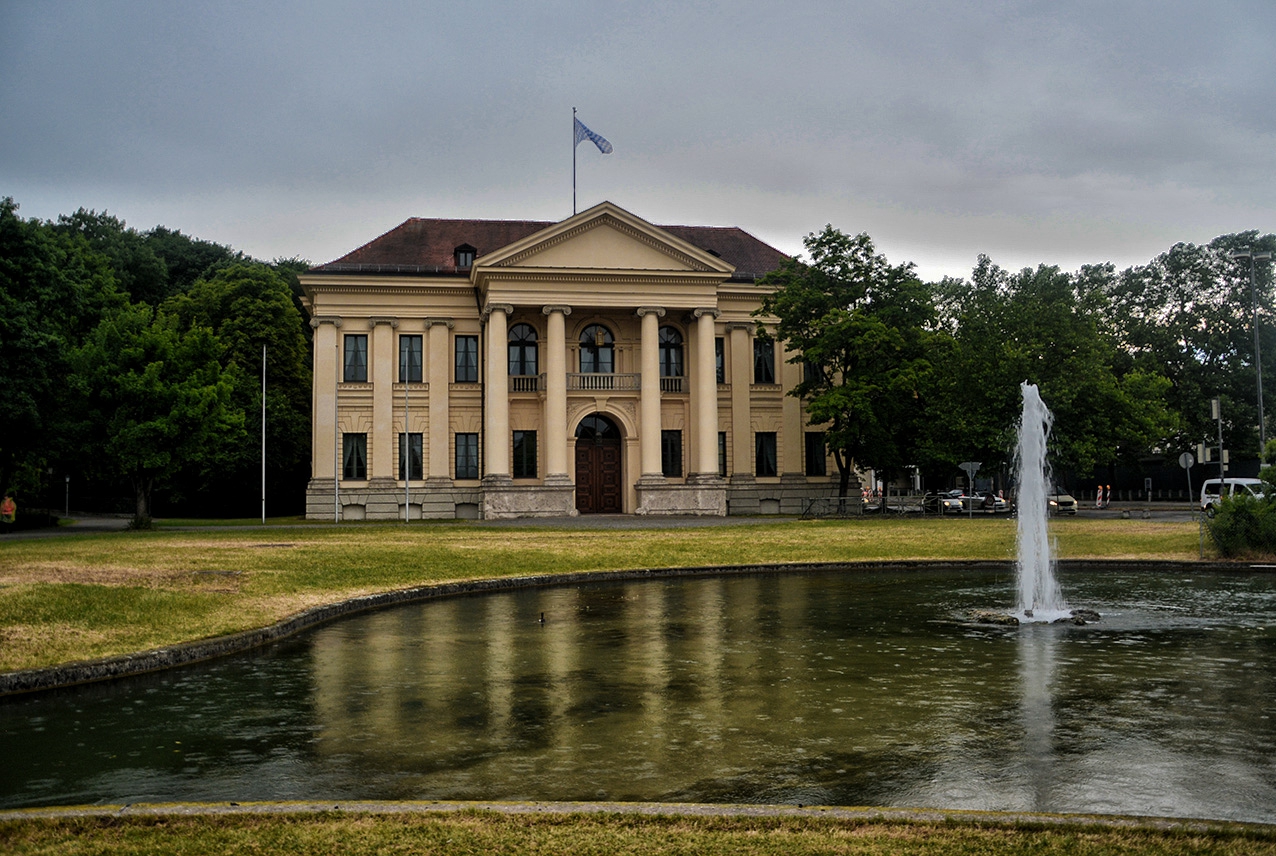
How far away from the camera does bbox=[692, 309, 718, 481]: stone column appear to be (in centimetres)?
5259

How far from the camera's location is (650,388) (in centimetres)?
5294

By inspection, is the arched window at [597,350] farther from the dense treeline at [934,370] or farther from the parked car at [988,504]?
the parked car at [988,504]

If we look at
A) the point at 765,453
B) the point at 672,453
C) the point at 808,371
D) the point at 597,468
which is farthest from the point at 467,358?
the point at 808,371

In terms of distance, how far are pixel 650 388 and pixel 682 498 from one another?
18.9ft

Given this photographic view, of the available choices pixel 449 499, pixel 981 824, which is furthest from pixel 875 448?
pixel 981 824

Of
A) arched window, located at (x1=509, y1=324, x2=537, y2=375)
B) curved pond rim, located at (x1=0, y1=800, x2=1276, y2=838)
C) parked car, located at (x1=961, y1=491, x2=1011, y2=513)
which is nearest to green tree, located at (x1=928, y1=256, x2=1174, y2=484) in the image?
parked car, located at (x1=961, y1=491, x2=1011, y2=513)

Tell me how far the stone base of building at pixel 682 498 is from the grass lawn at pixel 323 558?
8.44 metres

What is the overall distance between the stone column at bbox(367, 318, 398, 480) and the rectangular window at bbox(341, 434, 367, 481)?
416 millimetres

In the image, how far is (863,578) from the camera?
77.1 feet

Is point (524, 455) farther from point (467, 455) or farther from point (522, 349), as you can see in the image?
point (522, 349)

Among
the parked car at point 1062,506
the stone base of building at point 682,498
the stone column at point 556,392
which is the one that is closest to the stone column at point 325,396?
the stone column at point 556,392

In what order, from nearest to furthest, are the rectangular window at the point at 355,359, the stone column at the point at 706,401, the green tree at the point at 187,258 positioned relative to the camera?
the stone column at the point at 706,401
the rectangular window at the point at 355,359
the green tree at the point at 187,258

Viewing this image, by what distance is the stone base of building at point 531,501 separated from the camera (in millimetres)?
50375

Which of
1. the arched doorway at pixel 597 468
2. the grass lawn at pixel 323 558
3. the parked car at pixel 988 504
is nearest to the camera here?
the grass lawn at pixel 323 558
